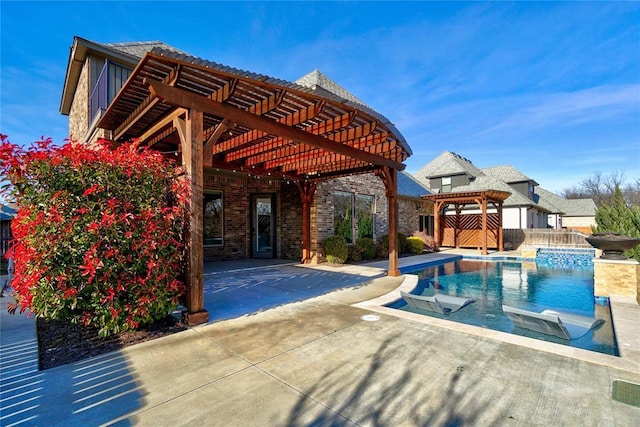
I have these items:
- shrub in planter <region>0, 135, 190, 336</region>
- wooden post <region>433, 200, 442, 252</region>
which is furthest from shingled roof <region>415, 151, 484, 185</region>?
shrub in planter <region>0, 135, 190, 336</region>

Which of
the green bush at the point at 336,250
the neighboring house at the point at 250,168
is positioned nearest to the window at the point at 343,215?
the neighboring house at the point at 250,168

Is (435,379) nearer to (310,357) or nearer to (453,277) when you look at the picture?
(310,357)

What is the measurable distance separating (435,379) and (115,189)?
4.11 meters

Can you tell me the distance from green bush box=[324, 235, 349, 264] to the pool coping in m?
4.40

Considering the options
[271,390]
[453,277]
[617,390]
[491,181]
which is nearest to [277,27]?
[453,277]

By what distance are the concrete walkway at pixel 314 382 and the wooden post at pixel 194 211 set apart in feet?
1.45

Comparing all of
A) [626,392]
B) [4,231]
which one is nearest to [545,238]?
[626,392]

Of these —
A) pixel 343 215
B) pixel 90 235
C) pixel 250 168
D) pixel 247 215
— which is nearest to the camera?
pixel 90 235

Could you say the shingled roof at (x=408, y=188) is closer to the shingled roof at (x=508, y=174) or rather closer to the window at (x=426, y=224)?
the window at (x=426, y=224)

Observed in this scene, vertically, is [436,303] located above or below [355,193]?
below

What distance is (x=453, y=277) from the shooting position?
31.2ft

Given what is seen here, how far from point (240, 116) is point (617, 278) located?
24.4 ft

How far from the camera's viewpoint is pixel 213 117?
5438 mm

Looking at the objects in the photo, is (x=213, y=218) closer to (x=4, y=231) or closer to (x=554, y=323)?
(x=4, y=231)
